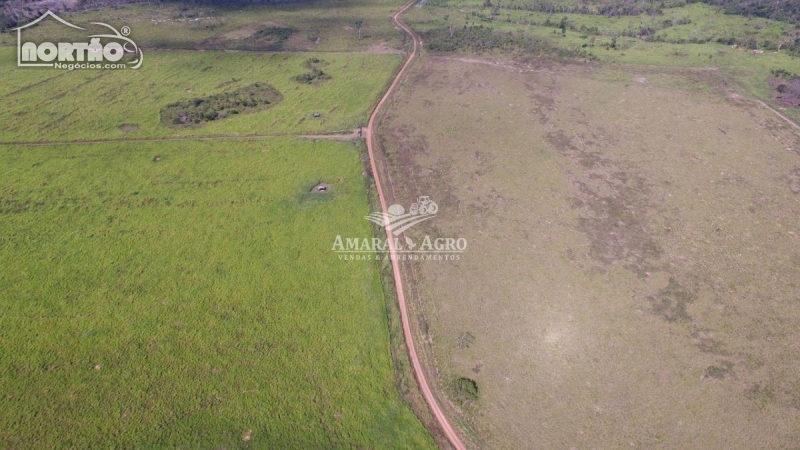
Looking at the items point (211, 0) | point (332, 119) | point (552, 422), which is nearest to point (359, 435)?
point (552, 422)

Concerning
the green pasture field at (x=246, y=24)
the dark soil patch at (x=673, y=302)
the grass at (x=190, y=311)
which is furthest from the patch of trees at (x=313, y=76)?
the dark soil patch at (x=673, y=302)

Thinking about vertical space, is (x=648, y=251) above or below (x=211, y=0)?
below

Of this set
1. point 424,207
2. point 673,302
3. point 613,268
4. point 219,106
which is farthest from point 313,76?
point 673,302

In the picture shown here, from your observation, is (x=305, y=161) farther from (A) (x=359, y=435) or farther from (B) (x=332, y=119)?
(A) (x=359, y=435)

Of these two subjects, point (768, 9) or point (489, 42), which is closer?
point (489, 42)

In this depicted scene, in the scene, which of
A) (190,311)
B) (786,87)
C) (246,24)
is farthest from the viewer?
(246,24)

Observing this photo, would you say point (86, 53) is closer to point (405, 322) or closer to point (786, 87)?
point (405, 322)
